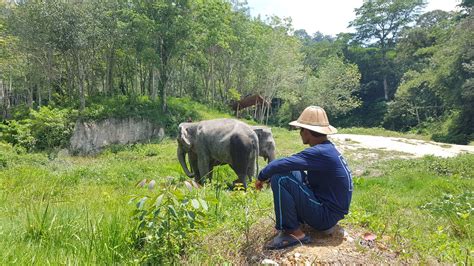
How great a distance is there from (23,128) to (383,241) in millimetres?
20994

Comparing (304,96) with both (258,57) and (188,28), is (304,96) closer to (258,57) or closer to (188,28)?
(258,57)

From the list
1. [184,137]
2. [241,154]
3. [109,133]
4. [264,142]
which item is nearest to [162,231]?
[241,154]

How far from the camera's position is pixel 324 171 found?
347 centimetres

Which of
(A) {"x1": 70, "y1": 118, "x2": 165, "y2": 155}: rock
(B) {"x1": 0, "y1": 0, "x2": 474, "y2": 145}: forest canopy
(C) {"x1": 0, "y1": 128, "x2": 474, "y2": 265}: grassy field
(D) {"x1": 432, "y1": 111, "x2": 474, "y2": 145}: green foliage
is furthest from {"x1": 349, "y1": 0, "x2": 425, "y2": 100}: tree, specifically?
(C) {"x1": 0, "y1": 128, "x2": 474, "y2": 265}: grassy field

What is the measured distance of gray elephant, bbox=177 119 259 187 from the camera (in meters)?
8.14

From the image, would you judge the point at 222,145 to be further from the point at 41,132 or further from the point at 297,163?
the point at 41,132

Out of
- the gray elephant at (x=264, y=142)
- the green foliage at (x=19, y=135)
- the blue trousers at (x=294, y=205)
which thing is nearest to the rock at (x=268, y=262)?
the blue trousers at (x=294, y=205)

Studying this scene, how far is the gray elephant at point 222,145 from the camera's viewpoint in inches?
320

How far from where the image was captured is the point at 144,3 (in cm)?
2328

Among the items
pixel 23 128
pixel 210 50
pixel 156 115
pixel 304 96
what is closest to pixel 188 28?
pixel 156 115

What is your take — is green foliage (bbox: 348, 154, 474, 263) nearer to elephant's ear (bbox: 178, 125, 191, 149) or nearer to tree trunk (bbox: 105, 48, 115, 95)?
elephant's ear (bbox: 178, 125, 191, 149)

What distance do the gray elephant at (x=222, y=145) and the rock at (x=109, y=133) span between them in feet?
45.7

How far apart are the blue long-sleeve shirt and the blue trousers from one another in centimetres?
9

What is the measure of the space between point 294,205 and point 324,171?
1.39ft
